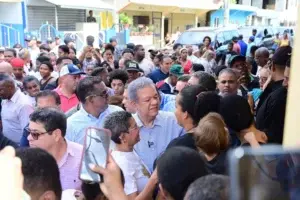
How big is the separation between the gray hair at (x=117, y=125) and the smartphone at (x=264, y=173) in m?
1.79

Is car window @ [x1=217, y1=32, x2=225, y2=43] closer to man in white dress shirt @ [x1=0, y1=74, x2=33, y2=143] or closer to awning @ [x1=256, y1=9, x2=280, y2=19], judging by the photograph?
man in white dress shirt @ [x1=0, y1=74, x2=33, y2=143]

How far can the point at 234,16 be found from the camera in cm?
3694

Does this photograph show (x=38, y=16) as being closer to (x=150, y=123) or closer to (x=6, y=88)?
(x=6, y=88)

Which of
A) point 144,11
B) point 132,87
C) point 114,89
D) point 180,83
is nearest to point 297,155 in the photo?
point 132,87

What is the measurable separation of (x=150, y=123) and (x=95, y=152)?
1.70m

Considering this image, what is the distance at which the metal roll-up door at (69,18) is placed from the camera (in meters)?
20.2

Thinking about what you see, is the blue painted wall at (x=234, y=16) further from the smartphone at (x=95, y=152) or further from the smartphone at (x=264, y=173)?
the smartphone at (x=264, y=173)

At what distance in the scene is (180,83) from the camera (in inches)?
184

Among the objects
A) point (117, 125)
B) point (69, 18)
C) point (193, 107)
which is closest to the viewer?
point (117, 125)

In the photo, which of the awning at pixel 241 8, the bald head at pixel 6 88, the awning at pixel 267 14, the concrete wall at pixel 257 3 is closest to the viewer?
the bald head at pixel 6 88

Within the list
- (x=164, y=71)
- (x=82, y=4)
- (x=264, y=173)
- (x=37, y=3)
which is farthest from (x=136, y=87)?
(x=82, y=4)

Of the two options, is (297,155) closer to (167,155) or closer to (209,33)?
(167,155)

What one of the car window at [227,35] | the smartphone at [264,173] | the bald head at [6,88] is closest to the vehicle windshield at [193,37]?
the car window at [227,35]

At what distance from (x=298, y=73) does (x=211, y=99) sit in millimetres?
1888
